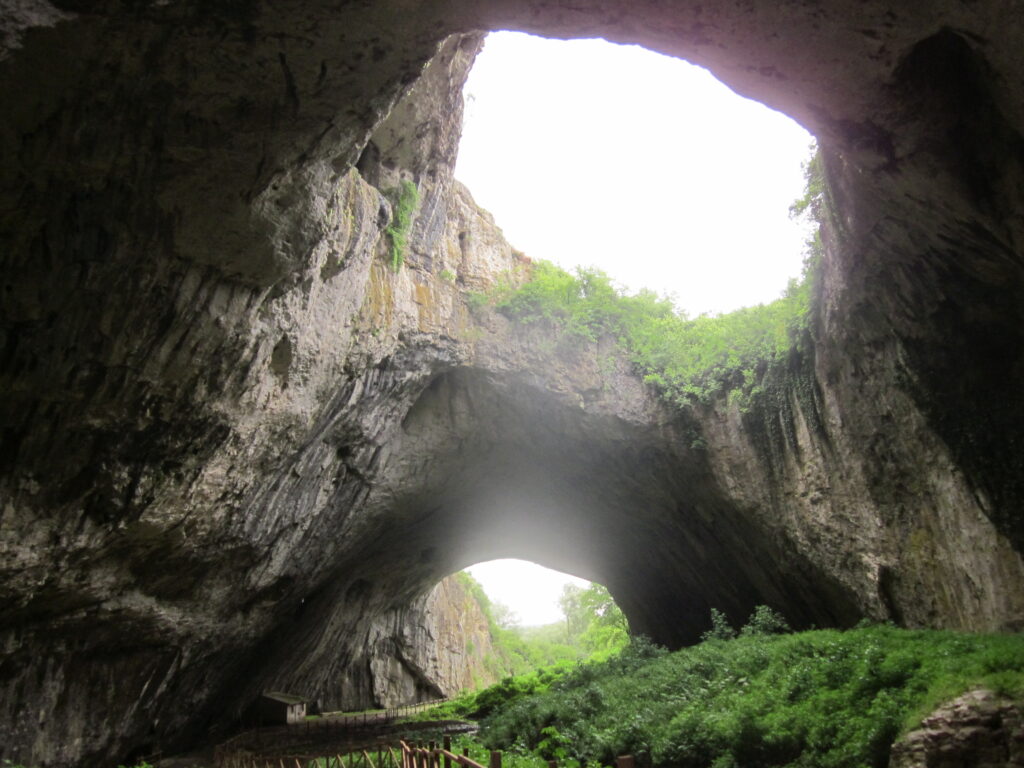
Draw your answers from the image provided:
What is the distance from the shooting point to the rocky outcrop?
561cm

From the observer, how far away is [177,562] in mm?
10414

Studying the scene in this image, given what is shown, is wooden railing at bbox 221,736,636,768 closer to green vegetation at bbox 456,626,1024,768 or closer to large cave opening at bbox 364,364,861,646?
green vegetation at bbox 456,626,1024,768

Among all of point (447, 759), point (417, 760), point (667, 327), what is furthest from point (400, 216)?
point (447, 759)

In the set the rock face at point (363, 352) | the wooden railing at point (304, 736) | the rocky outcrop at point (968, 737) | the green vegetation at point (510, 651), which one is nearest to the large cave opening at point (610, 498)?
the rock face at point (363, 352)

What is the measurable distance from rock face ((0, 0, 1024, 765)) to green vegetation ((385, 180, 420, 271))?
0.46 meters

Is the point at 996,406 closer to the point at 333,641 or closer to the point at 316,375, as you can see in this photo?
the point at 316,375

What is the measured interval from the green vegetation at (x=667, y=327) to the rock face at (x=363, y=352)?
1.86 feet

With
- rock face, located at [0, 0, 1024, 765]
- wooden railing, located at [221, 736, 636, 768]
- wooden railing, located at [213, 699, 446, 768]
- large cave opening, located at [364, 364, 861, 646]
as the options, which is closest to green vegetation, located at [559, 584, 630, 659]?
large cave opening, located at [364, 364, 861, 646]

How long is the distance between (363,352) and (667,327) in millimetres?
8070

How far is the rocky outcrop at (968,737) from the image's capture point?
5609 mm

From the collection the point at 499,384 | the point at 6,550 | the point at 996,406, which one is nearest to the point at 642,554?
the point at 499,384

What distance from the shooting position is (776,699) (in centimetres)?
827

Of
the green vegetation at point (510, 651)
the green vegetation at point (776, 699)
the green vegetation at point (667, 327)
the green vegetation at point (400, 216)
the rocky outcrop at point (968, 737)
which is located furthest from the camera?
the green vegetation at point (510, 651)

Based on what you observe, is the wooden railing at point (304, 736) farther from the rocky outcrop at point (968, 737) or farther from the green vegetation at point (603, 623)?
the green vegetation at point (603, 623)
